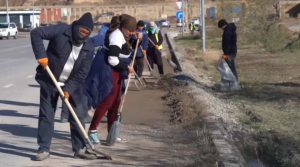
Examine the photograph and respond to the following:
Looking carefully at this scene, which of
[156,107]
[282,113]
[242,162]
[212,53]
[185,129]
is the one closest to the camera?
[242,162]

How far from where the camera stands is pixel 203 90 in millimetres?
14445

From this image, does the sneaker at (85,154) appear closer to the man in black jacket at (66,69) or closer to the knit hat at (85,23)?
the man in black jacket at (66,69)

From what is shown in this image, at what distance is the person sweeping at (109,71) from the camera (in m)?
8.77

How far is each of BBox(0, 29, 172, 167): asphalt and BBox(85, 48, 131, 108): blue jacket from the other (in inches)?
30.7

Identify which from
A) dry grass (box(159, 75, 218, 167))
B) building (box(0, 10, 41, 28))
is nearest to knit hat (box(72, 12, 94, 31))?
dry grass (box(159, 75, 218, 167))

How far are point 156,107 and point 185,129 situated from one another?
9.38ft

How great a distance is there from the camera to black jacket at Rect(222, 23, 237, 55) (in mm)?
14984

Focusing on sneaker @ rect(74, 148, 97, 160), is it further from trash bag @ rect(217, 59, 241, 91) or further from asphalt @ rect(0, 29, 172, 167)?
trash bag @ rect(217, 59, 241, 91)

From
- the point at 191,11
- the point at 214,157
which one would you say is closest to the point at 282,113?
the point at 214,157

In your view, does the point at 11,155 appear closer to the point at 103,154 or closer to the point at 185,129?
the point at 103,154

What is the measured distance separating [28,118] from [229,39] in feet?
18.1

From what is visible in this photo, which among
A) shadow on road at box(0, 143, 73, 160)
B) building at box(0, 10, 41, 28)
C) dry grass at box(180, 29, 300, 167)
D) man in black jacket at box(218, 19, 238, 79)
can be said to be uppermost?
man in black jacket at box(218, 19, 238, 79)

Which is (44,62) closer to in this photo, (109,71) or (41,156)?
(41,156)

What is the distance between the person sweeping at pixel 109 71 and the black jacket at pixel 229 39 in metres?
6.32
